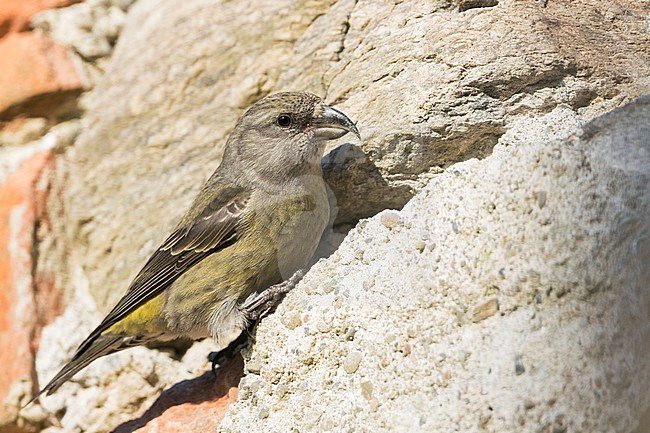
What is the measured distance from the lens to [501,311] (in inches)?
90.4

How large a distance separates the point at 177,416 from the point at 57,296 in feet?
3.81

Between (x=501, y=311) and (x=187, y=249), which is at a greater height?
(x=501, y=311)

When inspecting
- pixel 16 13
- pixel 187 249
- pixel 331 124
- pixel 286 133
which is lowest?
pixel 187 249

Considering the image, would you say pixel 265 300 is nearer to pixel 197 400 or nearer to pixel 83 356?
pixel 197 400

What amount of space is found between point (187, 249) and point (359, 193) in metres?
0.84

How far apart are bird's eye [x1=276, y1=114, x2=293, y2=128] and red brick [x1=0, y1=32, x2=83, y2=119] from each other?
61.5 inches

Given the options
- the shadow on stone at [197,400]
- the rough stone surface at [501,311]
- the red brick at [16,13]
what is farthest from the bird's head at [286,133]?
the red brick at [16,13]

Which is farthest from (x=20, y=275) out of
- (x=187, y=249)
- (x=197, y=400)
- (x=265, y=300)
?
(x=265, y=300)

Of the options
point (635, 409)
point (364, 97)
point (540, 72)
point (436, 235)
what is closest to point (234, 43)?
point (364, 97)

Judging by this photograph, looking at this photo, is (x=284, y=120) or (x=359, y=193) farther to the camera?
(x=284, y=120)

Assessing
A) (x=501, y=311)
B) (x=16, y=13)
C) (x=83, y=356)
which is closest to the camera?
(x=501, y=311)

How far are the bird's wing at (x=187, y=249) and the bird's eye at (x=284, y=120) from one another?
1.18 feet

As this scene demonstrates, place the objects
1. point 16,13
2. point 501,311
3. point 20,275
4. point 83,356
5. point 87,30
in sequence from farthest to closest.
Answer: point 87,30, point 16,13, point 20,275, point 83,356, point 501,311

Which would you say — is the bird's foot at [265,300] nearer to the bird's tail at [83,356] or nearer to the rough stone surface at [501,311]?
the rough stone surface at [501,311]
